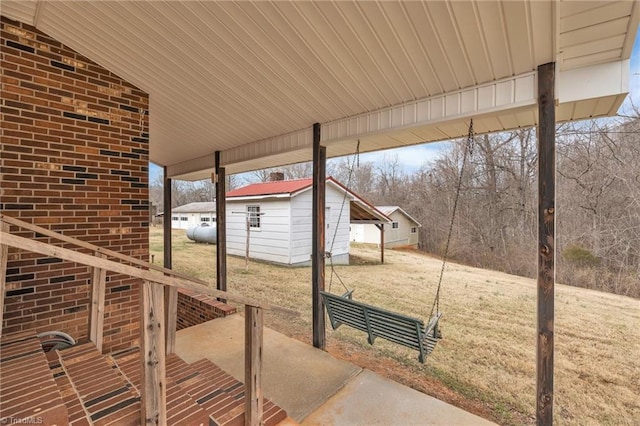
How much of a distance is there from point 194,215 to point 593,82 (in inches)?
926

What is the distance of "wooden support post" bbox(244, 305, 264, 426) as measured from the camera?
1687mm

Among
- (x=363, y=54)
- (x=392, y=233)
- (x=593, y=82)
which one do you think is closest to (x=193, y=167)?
(x=363, y=54)

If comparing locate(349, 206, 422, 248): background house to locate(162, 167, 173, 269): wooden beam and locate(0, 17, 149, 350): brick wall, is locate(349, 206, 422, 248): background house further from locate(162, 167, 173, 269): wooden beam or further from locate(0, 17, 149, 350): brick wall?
locate(0, 17, 149, 350): brick wall

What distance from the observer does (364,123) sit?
3.08 meters

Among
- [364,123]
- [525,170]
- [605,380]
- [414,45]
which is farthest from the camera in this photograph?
[525,170]

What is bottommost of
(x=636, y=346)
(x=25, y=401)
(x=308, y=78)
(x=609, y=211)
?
(x=636, y=346)

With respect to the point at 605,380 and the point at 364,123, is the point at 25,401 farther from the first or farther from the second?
the point at 605,380

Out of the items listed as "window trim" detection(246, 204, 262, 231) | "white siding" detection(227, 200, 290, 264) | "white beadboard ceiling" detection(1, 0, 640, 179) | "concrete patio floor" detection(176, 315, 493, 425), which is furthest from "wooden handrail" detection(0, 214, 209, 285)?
"window trim" detection(246, 204, 262, 231)

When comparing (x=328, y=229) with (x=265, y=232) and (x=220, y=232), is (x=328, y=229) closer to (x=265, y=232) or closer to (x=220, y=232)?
(x=265, y=232)

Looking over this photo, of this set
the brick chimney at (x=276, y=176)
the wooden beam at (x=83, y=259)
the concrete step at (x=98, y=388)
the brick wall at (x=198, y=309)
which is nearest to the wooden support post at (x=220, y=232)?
the brick wall at (x=198, y=309)

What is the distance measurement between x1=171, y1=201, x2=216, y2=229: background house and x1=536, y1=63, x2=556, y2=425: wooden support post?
20.0 meters

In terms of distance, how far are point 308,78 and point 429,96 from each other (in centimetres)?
110

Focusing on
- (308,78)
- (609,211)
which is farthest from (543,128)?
(609,211)

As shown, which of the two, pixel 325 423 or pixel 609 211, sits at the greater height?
pixel 609 211
